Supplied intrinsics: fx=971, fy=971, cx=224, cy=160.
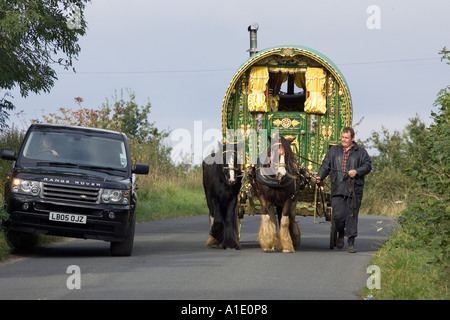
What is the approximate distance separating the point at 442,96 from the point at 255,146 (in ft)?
18.8

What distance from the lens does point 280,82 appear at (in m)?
21.2

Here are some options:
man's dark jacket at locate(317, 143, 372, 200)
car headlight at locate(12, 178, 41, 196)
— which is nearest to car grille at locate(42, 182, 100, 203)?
car headlight at locate(12, 178, 41, 196)

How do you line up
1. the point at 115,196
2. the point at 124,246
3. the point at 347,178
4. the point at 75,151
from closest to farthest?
1. the point at 115,196
2. the point at 124,246
3. the point at 75,151
4. the point at 347,178

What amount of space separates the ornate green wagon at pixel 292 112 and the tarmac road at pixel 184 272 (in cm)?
229

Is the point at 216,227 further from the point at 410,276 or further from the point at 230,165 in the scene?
the point at 410,276

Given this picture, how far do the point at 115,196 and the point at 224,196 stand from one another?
271cm

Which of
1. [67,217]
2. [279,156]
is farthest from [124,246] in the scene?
[279,156]

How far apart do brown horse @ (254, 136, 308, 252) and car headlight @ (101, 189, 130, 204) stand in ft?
7.90

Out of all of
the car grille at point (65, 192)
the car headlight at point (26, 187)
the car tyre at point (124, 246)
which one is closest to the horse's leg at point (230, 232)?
the car tyre at point (124, 246)

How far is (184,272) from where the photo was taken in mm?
12250

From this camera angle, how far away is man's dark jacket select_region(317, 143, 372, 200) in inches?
643

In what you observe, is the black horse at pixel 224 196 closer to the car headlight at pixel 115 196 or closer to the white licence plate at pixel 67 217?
the car headlight at pixel 115 196

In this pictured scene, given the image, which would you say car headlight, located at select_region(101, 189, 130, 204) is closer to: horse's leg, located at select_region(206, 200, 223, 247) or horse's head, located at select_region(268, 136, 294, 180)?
horse's leg, located at select_region(206, 200, 223, 247)

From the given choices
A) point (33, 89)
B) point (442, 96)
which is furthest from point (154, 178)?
point (442, 96)
